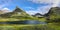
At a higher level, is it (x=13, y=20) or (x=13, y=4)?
(x=13, y=4)

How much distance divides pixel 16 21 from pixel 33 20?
0.28 m

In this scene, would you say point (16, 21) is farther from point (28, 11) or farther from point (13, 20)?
point (28, 11)

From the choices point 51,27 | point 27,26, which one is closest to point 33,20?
point 27,26

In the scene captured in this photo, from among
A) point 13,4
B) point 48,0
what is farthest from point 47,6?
point 13,4

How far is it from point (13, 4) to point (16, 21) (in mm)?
289

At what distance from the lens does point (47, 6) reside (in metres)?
2.47

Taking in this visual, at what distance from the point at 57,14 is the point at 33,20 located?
0.41 metres

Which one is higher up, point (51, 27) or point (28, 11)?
point (28, 11)

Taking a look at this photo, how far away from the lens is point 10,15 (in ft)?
7.96

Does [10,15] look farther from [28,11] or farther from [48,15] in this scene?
[48,15]

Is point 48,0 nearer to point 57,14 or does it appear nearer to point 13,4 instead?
point 57,14

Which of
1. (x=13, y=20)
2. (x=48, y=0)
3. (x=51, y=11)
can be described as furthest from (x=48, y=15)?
(x=13, y=20)

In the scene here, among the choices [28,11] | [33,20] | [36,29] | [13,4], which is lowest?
[36,29]

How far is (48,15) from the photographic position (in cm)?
244
